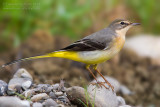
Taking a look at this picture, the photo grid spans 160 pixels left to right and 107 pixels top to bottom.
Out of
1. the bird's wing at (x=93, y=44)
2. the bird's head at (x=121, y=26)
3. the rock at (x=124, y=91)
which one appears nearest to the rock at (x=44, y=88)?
the bird's wing at (x=93, y=44)

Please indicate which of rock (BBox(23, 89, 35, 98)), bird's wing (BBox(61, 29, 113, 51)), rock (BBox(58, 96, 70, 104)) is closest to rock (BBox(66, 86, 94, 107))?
rock (BBox(58, 96, 70, 104))

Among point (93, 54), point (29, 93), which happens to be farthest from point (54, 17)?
point (29, 93)

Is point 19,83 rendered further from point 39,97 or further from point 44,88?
point 39,97

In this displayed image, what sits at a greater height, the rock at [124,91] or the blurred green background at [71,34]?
the blurred green background at [71,34]

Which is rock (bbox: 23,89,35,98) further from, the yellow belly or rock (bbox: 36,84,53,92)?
the yellow belly

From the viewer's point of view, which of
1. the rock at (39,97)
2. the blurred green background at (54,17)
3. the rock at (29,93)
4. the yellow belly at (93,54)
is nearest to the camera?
the rock at (39,97)

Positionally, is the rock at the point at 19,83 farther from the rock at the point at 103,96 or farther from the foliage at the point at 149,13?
the foliage at the point at 149,13
